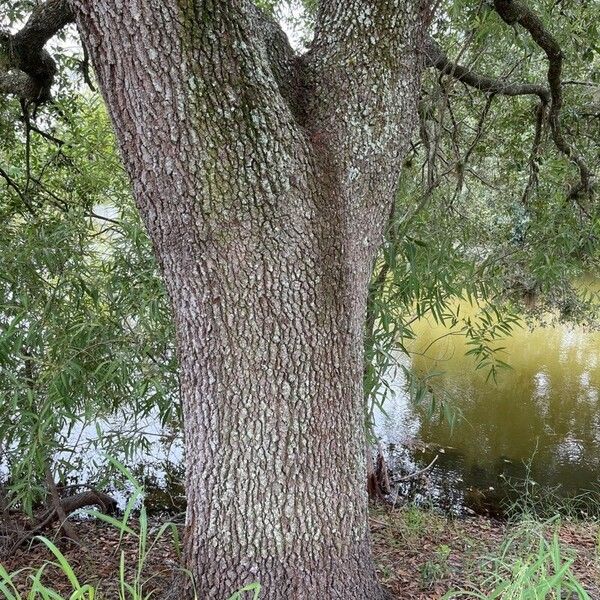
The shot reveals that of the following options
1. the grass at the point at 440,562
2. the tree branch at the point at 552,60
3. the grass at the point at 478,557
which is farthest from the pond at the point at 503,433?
the tree branch at the point at 552,60

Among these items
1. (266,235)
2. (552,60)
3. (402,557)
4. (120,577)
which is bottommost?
(402,557)

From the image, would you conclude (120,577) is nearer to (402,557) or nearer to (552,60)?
(402,557)

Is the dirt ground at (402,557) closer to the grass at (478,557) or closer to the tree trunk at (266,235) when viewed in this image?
the grass at (478,557)

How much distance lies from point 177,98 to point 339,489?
1004mm

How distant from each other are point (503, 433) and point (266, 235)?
5.44m

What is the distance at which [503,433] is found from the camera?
6008 mm

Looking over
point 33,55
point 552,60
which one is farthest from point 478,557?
point 33,55

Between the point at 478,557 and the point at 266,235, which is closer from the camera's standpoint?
the point at 266,235

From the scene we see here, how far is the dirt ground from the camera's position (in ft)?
6.22

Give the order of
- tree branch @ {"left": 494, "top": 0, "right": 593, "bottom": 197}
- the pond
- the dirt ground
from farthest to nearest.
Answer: the pond → tree branch @ {"left": 494, "top": 0, "right": 593, "bottom": 197} → the dirt ground

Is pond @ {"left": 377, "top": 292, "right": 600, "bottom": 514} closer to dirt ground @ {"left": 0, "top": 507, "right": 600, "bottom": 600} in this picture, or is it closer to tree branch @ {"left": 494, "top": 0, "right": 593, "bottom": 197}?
dirt ground @ {"left": 0, "top": 507, "right": 600, "bottom": 600}

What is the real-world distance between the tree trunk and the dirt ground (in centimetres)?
42

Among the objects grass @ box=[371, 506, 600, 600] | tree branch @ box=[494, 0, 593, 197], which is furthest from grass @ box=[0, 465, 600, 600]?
tree branch @ box=[494, 0, 593, 197]

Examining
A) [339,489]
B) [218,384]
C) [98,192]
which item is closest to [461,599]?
[339,489]
